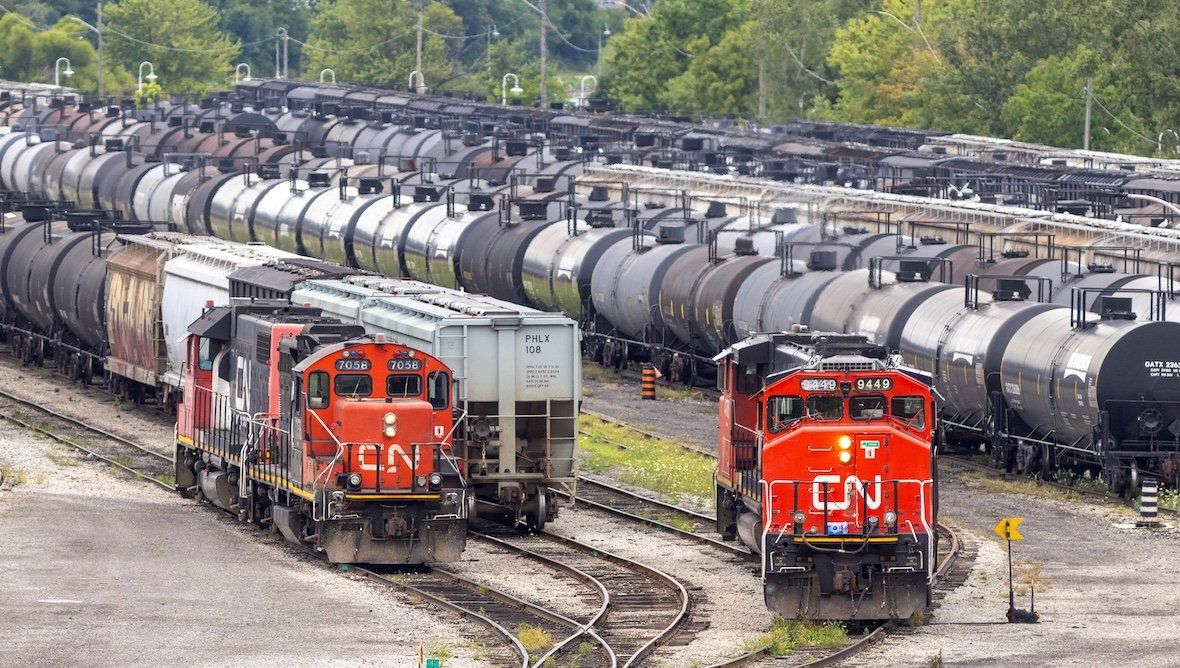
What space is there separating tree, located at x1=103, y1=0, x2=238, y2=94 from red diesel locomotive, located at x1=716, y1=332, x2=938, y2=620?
144913 mm

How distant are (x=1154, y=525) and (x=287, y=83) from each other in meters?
108

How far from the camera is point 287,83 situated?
442 feet

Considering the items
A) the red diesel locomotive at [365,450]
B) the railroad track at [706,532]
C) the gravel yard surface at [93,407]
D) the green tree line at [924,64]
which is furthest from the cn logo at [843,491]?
the green tree line at [924,64]

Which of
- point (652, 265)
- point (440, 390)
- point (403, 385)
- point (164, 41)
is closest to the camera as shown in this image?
point (403, 385)

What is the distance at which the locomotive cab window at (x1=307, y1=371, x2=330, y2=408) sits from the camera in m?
26.5

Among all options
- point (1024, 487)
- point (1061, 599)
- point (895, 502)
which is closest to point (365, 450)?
point (895, 502)

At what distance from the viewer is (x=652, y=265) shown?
2037 inches

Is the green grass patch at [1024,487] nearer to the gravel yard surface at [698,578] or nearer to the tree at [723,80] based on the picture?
the gravel yard surface at [698,578]

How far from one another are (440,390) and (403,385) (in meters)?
0.57

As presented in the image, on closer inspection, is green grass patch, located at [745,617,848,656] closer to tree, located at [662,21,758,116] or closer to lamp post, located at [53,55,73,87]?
tree, located at [662,21,758,116]

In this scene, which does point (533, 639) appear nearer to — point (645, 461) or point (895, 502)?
point (895, 502)

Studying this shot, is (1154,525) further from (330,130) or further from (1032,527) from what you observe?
(330,130)

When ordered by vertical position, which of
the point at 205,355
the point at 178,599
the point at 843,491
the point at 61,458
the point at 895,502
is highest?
the point at 205,355

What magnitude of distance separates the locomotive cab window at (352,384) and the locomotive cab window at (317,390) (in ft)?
0.48
